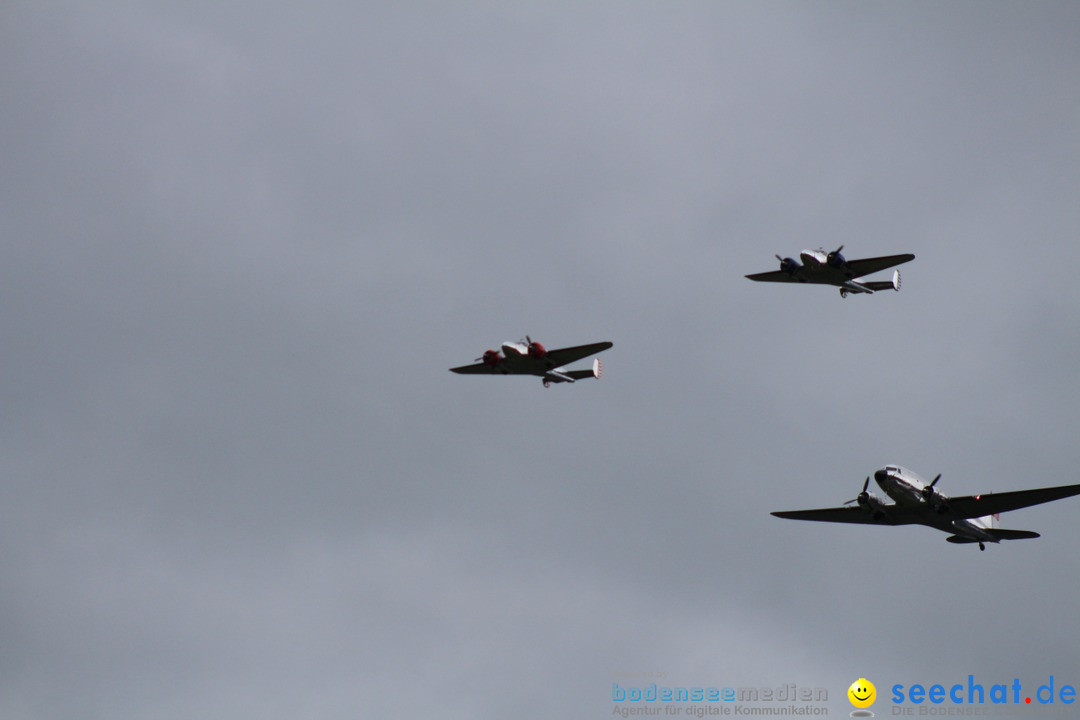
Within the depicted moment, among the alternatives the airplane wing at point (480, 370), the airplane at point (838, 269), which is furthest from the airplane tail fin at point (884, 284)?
the airplane wing at point (480, 370)

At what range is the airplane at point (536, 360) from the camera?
327 feet

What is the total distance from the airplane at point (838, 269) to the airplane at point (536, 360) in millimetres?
21742

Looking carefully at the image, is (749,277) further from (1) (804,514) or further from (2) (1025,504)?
(2) (1025,504)

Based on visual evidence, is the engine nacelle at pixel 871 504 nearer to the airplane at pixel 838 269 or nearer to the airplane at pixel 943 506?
the airplane at pixel 943 506

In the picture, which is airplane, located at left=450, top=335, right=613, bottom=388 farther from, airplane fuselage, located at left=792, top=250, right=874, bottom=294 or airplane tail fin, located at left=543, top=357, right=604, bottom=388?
airplane fuselage, located at left=792, top=250, right=874, bottom=294

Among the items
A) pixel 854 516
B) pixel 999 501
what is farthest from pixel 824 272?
pixel 999 501

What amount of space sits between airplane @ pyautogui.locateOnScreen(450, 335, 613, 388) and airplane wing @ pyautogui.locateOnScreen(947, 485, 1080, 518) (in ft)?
104

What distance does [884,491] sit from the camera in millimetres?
93562

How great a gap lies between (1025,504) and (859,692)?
22813 millimetres

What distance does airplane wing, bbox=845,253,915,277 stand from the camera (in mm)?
108500

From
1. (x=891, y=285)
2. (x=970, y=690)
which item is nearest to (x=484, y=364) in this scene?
(x=891, y=285)

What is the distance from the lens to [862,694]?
101688 millimetres

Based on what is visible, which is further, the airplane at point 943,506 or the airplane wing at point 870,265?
the airplane wing at point 870,265

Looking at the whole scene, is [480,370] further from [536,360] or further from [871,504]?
[871,504]
